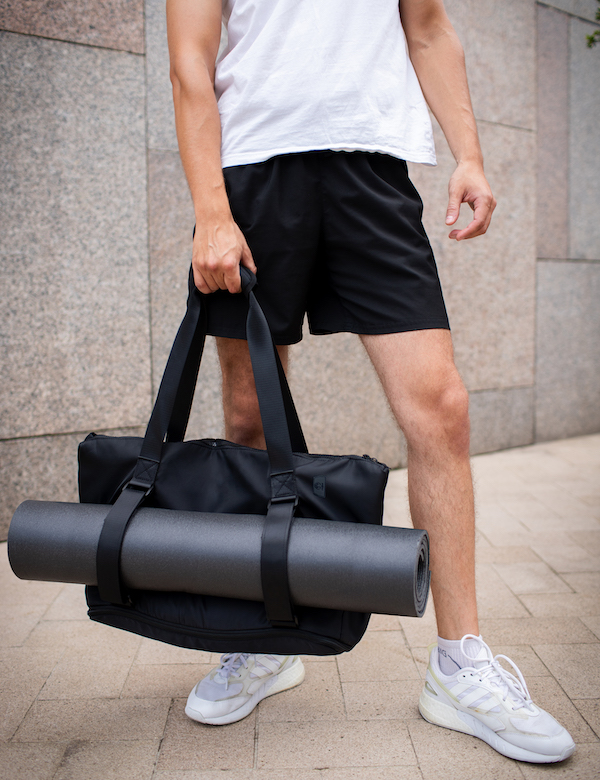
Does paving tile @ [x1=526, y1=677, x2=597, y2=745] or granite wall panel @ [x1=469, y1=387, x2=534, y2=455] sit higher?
granite wall panel @ [x1=469, y1=387, x2=534, y2=455]

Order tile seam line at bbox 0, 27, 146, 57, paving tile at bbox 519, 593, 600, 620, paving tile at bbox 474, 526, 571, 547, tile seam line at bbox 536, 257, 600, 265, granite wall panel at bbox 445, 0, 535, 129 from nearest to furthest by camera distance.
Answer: paving tile at bbox 519, 593, 600, 620
tile seam line at bbox 0, 27, 146, 57
paving tile at bbox 474, 526, 571, 547
granite wall panel at bbox 445, 0, 535, 129
tile seam line at bbox 536, 257, 600, 265

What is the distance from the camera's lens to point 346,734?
140 centimetres

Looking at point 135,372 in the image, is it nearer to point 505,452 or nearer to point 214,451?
point 214,451

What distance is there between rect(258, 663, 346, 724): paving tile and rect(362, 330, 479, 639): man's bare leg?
35 centimetres

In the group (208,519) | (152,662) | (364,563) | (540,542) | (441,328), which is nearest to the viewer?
(364,563)

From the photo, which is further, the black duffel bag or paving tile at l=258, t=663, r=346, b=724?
paving tile at l=258, t=663, r=346, b=724

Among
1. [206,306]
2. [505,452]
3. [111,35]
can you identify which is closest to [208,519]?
[206,306]

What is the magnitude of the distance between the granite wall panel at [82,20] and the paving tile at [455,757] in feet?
8.80

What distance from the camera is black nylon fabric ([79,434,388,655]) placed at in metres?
1.18

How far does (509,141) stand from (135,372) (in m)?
2.71

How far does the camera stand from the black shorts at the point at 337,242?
4.40 ft

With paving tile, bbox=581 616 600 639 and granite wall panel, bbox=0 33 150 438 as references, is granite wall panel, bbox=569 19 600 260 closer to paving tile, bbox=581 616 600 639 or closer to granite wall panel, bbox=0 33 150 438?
granite wall panel, bbox=0 33 150 438

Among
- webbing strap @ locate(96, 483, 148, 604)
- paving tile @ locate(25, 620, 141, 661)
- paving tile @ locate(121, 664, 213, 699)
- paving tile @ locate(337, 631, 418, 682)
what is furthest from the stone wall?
webbing strap @ locate(96, 483, 148, 604)

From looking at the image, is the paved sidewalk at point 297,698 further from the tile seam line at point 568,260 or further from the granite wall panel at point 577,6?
the granite wall panel at point 577,6
